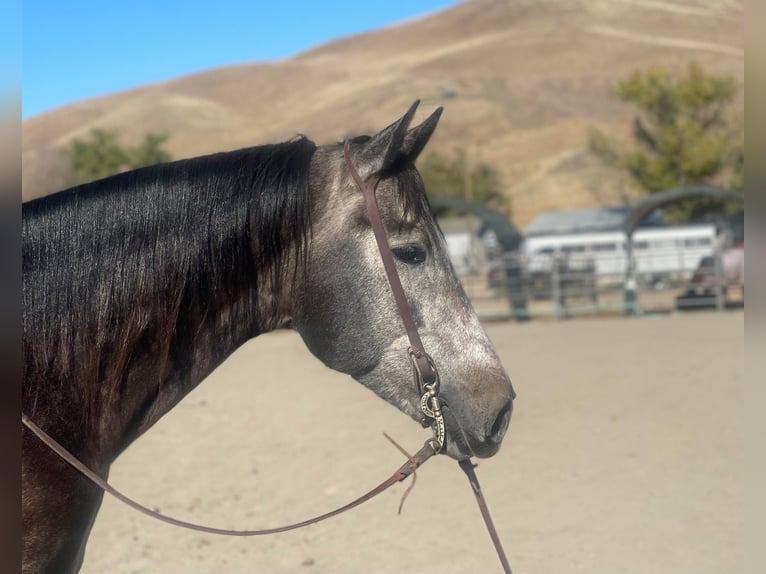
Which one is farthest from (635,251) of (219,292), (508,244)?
(219,292)

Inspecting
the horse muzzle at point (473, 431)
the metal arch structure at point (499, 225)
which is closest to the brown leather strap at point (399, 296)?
the horse muzzle at point (473, 431)

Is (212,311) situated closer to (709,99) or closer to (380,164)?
(380,164)

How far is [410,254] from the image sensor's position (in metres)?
2.16

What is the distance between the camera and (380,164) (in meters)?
2.14

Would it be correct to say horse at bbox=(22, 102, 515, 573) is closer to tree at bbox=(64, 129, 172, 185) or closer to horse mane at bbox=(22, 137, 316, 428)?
horse mane at bbox=(22, 137, 316, 428)

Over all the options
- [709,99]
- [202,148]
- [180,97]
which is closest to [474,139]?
[202,148]

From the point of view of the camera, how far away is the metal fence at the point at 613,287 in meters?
20.5

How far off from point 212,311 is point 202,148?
87517mm

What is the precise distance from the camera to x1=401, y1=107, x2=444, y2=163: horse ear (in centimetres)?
215

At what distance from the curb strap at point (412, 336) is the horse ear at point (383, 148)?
6 cm

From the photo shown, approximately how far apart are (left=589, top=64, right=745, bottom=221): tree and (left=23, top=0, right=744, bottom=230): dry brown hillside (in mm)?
28209

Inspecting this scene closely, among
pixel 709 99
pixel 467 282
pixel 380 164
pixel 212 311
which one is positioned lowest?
pixel 467 282

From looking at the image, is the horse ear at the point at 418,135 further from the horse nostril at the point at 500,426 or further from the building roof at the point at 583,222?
the building roof at the point at 583,222

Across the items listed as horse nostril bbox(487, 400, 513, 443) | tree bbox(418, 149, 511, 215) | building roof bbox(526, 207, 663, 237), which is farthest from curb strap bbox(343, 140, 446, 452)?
tree bbox(418, 149, 511, 215)
